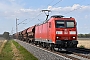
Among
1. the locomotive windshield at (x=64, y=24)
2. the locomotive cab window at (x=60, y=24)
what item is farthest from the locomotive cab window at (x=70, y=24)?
the locomotive cab window at (x=60, y=24)

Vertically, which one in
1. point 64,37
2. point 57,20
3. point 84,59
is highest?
point 57,20

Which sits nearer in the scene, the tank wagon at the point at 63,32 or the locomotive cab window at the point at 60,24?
the tank wagon at the point at 63,32

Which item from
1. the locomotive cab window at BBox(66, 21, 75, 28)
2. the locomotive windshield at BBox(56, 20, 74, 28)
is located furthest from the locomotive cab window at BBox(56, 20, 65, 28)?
the locomotive cab window at BBox(66, 21, 75, 28)

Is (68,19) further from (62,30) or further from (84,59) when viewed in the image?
(84,59)

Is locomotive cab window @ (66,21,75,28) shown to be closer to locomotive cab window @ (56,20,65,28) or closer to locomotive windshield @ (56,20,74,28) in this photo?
locomotive windshield @ (56,20,74,28)

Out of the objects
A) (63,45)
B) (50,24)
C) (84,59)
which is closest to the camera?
(84,59)

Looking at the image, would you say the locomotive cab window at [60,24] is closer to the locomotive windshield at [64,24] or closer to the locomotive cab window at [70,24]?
the locomotive windshield at [64,24]

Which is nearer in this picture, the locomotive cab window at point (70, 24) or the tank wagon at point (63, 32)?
the tank wagon at point (63, 32)

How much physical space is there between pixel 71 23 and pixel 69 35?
1.40 m

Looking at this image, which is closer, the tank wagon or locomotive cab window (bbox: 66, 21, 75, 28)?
the tank wagon

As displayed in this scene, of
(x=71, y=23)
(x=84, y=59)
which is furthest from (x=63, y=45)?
(x=84, y=59)

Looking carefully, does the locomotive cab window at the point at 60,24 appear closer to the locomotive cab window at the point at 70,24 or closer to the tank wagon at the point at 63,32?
the tank wagon at the point at 63,32

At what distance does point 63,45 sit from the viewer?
23.1m

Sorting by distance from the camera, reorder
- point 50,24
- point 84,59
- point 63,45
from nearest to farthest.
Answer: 1. point 84,59
2. point 63,45
3. point 50,24
